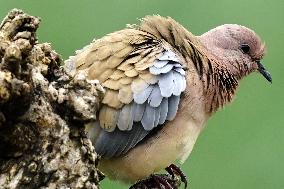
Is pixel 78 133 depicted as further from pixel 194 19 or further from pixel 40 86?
pixel 194 19

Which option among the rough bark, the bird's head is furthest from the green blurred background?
the rough bark

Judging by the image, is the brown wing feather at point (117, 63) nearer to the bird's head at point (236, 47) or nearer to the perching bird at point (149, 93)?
the perching bird at point (149, 93)

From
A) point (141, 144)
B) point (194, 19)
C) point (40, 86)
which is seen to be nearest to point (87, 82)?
point (40, 86)

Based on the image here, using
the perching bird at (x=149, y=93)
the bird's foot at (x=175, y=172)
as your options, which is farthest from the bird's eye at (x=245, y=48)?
the bird's foot at (x=175, y=172)

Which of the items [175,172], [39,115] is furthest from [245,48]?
[39,115]

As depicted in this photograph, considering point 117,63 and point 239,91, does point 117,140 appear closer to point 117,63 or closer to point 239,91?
point 117,63
